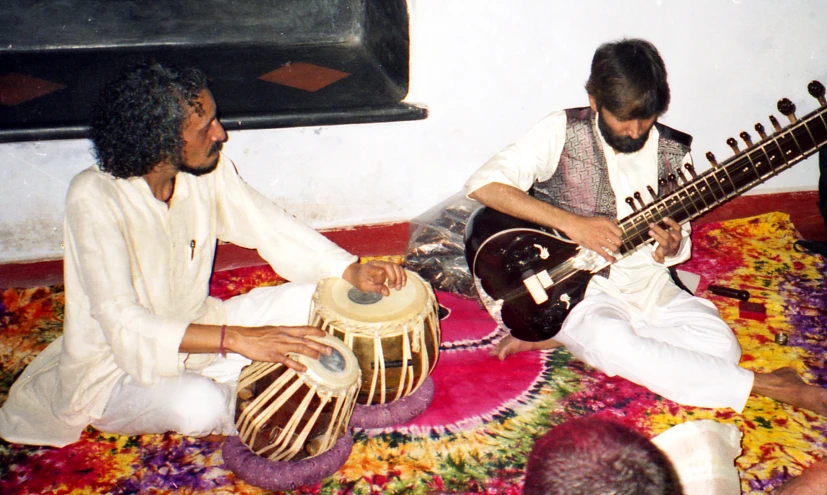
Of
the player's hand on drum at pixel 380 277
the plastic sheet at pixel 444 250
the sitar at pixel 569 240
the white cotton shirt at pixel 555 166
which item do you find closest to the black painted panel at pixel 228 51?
the plastic sheet at pixel 444 250

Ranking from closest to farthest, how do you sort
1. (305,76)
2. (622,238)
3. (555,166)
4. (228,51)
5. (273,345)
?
(273,345) → (622,238) → (555,166) → (305,76) → (228,51)

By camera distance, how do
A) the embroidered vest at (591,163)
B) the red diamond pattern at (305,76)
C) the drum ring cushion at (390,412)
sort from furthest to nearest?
the red diamond pattern at (305,76), the embroidered vest at (591,163), the drum ring cushion at (390,412)

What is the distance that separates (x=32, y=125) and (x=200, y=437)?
1798 millimetres

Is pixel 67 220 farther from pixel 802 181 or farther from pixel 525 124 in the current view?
pixel 802 181

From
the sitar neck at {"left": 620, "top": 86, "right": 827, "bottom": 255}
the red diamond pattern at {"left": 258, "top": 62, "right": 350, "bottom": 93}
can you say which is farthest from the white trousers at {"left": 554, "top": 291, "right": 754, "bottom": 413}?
the red diamond pattern at {"left": 258, "top": 62, "right": 350, "bottom": 93}

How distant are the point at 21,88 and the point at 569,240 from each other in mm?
2916

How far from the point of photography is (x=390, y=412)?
2.65 m

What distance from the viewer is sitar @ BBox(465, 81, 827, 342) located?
8.91ft

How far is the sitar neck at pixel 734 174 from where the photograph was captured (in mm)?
2707

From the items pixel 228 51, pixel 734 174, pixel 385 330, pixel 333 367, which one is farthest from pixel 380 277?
pixel 228 51

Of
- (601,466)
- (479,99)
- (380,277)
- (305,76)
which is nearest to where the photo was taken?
(601,466)

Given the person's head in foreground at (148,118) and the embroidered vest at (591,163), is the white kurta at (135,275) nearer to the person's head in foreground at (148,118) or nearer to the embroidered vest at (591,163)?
the person's head in foreground at (148,118)

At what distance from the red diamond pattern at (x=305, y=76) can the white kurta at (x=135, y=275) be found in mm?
1225

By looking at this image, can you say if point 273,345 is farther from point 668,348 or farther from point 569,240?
point 668,348
